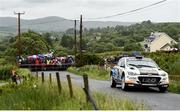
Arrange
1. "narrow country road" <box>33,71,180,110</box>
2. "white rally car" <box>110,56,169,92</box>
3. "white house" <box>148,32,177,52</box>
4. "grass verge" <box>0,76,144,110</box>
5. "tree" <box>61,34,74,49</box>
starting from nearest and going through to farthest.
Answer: "grass verge" <box>0,76,144,110</box>
"narrow country road" <box>33,71,180,110</box>
"white rally car" <box>110,56,169,92</box>
"white house" <box>148,32,177,52</box>
"tree" <box>61,34,74,49</box>

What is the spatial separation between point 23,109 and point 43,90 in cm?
458

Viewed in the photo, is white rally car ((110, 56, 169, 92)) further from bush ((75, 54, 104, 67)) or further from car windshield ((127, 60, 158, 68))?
bush ((75, 54, 104, 67))

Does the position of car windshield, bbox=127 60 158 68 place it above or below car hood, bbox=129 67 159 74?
above

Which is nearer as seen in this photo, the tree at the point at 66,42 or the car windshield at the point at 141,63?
the car windshield at the point at 141,63

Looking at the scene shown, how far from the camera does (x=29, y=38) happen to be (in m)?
131

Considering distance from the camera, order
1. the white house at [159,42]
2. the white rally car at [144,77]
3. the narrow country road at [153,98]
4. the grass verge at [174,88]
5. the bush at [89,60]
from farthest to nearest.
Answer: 1. the white house at [159,42]
2. the bush at [89,60]
3. the grass verge at [174,88]
4. the white rally car at [144,77]
5. the narrow country road at [153,98]

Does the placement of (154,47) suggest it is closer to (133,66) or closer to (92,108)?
(133,66)

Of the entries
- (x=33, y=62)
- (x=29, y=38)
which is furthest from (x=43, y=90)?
(x=29, y=38)

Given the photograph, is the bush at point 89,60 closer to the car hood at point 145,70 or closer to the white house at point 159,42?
the car hood at point 145,70

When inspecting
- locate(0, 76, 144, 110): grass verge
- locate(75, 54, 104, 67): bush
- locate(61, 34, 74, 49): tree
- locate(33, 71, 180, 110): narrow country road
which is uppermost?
locate(0, 76, 144, 110): grass verge

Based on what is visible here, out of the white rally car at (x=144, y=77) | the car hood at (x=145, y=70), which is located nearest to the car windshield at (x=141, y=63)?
the white rally car at (x=144, y=77)

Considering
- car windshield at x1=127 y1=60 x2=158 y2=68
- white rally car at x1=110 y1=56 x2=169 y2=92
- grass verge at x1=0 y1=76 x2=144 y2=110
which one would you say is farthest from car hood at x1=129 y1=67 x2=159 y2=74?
grass verge at x1=0 y1=76 x2=144 y2=110

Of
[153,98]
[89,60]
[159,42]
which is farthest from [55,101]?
[159,42]

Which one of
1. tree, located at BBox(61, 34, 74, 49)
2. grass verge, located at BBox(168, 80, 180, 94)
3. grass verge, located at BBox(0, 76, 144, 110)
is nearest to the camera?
grass verge, located at BBox(0, 76, 144, 110)
